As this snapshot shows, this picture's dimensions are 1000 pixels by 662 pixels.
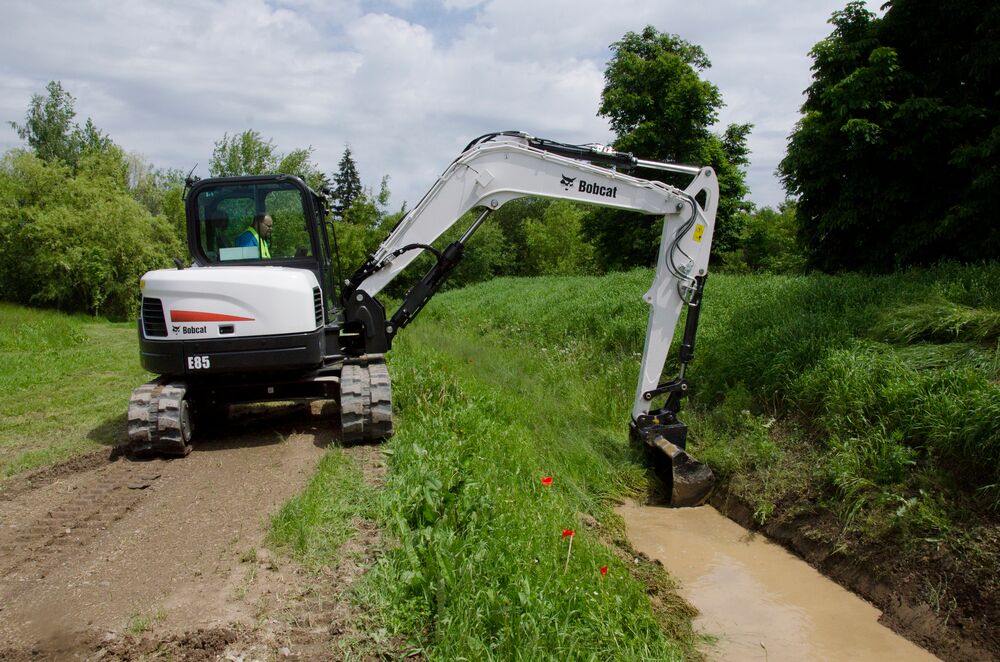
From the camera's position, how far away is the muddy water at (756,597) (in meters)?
4.34

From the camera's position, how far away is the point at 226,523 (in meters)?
4.63

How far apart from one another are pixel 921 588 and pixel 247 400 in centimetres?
588

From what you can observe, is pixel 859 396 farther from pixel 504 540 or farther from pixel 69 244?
pixel 69 244

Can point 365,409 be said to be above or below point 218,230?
below

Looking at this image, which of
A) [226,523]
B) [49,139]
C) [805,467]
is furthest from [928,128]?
[49,139]

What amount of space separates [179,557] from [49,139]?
5228 cm

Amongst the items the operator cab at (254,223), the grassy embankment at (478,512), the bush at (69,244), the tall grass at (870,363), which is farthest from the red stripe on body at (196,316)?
the bush at (69,244)

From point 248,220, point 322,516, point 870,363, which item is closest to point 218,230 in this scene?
point 248,220

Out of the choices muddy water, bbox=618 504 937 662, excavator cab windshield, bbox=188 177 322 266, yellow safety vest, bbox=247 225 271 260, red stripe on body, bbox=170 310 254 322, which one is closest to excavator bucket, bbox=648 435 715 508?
muddy water, bbox=618 504 937 662

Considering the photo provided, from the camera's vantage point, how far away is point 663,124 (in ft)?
95.2

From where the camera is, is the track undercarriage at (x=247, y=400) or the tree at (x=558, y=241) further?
the tree at (x=558, y=241)

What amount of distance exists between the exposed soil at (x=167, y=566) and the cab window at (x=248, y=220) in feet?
6.84

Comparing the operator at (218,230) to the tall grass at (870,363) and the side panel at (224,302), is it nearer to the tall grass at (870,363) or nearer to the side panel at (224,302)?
the side panel at (224,302)

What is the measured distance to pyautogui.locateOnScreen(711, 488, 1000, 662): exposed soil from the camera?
4.27 meters
